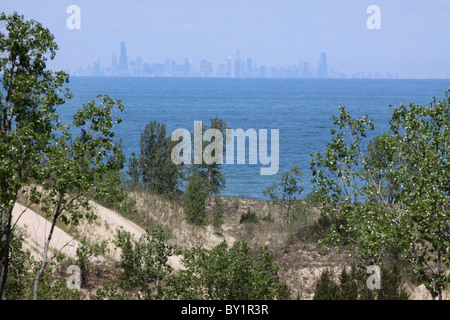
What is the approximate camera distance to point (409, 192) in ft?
44.2

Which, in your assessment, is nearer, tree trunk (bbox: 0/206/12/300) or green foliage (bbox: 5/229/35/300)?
tree trunk (bbox: 0/206/12/300)

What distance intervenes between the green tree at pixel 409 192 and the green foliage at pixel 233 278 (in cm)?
232

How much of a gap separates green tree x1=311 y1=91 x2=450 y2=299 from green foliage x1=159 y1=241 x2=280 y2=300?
2324mm

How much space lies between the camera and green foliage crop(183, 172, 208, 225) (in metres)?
38.3

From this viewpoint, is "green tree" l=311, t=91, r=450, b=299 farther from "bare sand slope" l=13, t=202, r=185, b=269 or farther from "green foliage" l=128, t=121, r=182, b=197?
"green foliage" l=128, t=121, r=182, b=197

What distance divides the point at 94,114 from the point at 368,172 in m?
7.23

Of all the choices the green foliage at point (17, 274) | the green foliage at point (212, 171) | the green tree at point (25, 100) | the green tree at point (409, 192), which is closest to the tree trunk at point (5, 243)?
the green tree at point (25, 100)

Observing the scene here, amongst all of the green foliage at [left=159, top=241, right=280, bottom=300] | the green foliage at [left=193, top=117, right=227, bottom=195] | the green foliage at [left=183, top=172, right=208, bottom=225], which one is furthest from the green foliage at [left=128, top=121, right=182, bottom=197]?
the green foliage at [left=159, top=241, right=280, bottom=300]

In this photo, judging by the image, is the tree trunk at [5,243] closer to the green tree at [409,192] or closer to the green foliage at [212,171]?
the green tree at [409,192]

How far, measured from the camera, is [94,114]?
13297mm

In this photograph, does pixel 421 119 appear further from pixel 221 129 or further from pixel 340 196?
pixel 221 129

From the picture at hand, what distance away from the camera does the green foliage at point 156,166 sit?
47812mm

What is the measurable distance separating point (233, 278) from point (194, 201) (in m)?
23.0
